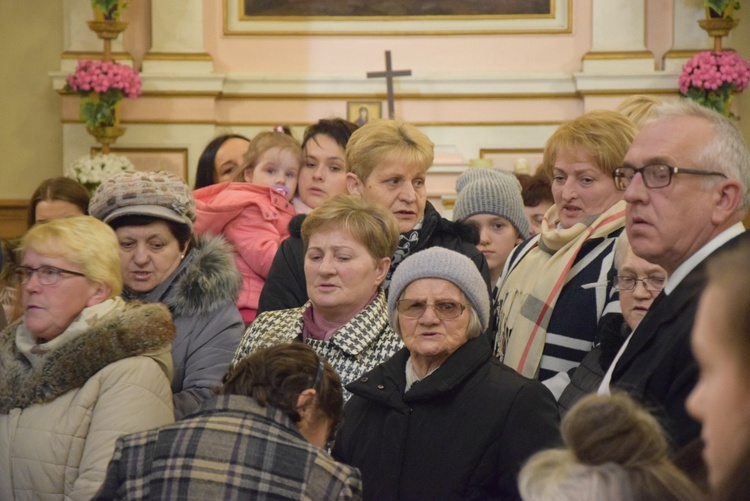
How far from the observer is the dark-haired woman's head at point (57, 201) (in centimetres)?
489

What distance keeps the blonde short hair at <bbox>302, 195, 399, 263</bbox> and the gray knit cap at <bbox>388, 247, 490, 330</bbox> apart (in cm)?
39

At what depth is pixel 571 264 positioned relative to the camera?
3643 mm

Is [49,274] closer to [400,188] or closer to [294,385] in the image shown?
[294,385]

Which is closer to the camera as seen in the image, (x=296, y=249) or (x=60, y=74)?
(x=296, y=249)

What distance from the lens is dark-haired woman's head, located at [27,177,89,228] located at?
489 centimetres

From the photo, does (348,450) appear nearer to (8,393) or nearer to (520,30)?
(8,393)

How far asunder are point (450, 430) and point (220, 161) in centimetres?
274

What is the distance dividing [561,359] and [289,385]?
1.13m

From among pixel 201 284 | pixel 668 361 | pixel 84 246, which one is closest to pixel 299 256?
pixel 201 284

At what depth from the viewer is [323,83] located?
8.87m

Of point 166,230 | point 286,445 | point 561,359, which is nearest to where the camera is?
point 286,445

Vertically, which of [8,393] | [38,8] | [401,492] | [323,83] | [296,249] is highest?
[38,8]

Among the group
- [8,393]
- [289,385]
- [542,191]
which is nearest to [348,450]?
[289,385]

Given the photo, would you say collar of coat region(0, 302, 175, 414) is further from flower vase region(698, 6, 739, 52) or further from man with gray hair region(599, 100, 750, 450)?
flower vase region(698, 6, 739, 52)
